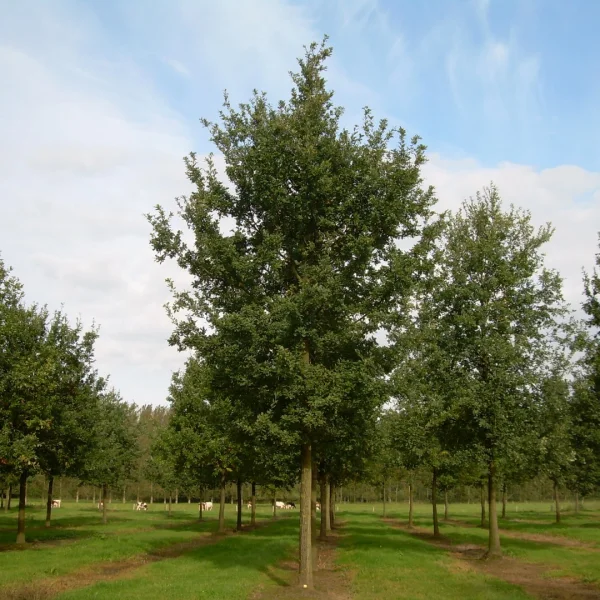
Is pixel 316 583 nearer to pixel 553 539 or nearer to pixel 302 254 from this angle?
pixel 302 254

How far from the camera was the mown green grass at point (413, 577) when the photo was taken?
1623 centimetres

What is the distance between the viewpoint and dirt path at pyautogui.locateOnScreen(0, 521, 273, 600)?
49.0 ft

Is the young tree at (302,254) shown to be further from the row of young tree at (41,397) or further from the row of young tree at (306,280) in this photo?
the row of young tree at (41,397)

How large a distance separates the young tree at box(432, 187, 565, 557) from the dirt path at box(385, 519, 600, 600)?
1.16 meters

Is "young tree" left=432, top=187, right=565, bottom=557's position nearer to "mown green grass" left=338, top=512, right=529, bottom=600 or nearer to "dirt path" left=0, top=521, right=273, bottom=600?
"mown green grass" left=338, top=512, right=529, bottom=600

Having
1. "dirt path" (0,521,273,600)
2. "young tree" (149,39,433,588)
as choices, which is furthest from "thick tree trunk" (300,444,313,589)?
"dirt path" (0,521,273,600)

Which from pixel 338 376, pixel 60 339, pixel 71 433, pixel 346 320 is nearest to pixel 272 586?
pixel 338 376

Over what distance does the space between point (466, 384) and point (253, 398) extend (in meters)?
11.7

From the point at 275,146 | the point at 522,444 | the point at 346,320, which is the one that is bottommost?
the point at 522,444

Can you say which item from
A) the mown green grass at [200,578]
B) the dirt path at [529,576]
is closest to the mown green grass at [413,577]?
the dirt path at [529,576]

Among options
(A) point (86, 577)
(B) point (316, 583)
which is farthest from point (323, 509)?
(A) point (86, 577)

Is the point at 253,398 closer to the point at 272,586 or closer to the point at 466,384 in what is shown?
the point at 272,586

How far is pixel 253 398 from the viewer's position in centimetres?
1706

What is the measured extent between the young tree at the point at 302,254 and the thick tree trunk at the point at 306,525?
1.4 inches
